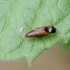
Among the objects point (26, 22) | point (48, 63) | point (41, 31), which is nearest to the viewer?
point (26, 22)

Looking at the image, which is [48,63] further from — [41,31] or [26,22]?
[26,22]

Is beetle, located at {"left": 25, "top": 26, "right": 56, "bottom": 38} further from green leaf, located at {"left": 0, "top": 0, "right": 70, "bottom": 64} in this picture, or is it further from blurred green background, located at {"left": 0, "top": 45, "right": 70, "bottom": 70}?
blurred green background, located at {"left": 0, "top": 45, "right": 70, "bottom": 70}

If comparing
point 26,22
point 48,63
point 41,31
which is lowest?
point 48,63

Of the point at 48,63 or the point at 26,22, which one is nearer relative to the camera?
the point at 26,22

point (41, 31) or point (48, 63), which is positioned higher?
point (41, 31)

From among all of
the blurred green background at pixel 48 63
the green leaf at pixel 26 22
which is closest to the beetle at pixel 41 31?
the green leaf at pixel 26 22

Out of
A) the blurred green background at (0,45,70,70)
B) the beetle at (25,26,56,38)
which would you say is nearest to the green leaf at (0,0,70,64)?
the beetle at (25,26,56,38)

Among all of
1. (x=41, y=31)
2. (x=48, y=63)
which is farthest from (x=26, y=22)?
(x=48, y=63)

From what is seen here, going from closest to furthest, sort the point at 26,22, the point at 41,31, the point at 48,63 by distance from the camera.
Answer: the point at 26,22
the point at 41,31
the point at 48,63
